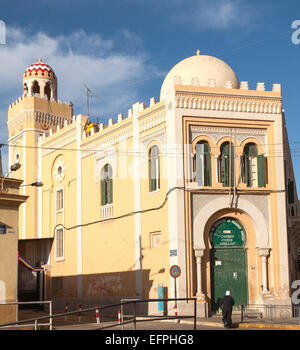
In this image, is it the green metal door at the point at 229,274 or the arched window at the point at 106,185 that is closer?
the green metal door at the point at 229,274

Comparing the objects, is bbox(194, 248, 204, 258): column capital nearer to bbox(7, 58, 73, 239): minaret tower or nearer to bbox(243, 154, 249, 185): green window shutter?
bbox(243, 154, 249, 185): green window shutter

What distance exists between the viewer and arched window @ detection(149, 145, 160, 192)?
29328 millimetres

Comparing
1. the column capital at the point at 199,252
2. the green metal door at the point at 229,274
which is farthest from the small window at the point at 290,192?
the column capital at the point at 199,252

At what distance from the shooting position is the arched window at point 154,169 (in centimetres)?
2933

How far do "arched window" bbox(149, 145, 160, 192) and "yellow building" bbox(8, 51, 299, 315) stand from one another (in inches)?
2.0

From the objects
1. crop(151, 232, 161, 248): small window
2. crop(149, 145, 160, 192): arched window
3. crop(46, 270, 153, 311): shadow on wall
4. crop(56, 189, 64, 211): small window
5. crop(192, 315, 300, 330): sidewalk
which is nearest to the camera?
crop(192, 315, 300, 330): sidewalk

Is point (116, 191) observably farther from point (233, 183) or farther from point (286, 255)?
point (286, 255)

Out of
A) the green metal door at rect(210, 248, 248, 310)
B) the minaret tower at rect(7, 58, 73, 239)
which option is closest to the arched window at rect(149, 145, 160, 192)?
the green metal door at rect(210, 248, 248, 310)

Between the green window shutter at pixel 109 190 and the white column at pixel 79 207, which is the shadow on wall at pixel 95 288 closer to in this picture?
the white column at pixel 79 207

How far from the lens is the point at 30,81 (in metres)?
41.3

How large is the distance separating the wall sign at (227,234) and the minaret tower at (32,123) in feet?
49.9

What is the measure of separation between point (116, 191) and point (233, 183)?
6907 millimetres

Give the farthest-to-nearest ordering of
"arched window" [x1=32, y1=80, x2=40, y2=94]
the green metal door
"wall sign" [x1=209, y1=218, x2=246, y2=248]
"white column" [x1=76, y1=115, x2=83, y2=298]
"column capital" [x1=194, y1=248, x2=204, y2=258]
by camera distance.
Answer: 1. "arched window" [x1=32, y1=80, x2=40, y2=94]
2. "white column" [x1=76, y1=115, x2=83, y2=298]
3. "wall sign" [x1=209, y1=218, x2=246, y2=248]
4. the green metal door
5. "column capital" [x1=194, y1=248, x2=204, y2=258]

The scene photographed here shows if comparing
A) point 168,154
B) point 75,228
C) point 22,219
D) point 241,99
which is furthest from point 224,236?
point 22,219
